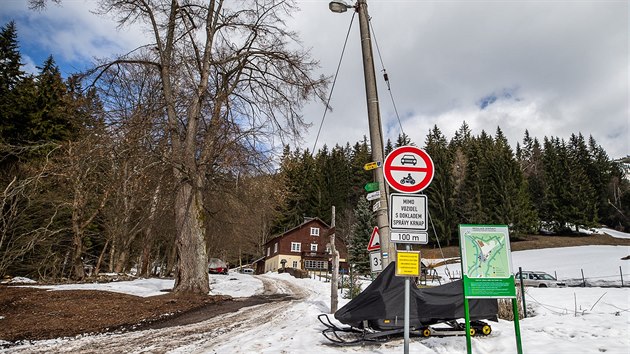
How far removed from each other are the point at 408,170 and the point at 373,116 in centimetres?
270

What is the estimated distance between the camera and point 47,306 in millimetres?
10508

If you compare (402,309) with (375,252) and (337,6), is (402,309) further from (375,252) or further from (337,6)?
(337,6)

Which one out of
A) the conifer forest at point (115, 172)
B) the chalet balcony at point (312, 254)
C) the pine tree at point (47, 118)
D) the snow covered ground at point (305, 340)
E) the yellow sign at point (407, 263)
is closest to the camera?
the yellow sign at point (407, 263)

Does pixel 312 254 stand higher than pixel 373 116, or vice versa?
pixel 373 116

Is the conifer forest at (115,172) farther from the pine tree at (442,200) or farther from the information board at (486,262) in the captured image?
the pine tree at (442,200)

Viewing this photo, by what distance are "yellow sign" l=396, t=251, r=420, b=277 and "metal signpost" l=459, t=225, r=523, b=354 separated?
589mm

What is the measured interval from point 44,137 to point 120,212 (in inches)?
246

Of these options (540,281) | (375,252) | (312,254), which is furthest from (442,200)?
(375,252)

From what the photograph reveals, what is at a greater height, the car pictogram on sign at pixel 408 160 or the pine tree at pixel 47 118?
the pine tree at pixel 47 118

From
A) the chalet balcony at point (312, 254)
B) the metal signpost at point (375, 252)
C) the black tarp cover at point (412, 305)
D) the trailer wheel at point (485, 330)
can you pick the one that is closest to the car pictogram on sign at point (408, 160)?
the black tarp cover at point (412, 305)

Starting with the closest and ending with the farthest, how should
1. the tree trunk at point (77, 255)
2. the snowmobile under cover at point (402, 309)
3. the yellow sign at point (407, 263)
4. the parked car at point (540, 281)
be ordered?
the yellow sign at point (407, 263)
the snowmobile under cover at point (402, 309)
the tree trunk at point (77, 255)
the parked car at point (540, 281)

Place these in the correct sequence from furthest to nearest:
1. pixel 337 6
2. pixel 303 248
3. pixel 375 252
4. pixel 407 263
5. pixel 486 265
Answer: pixel 303 248, pixel 337 6, pixel 375 252, pixel 486 265, pixel 407 263

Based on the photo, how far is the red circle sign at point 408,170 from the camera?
518 centimetres

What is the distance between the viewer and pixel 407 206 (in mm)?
4953
